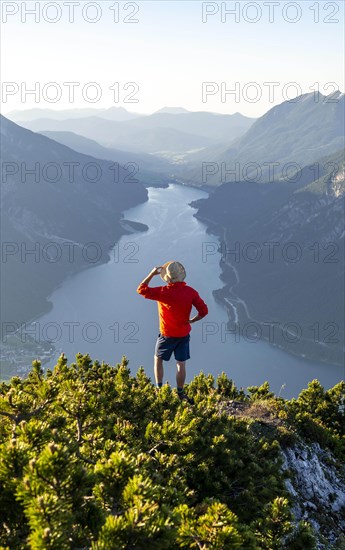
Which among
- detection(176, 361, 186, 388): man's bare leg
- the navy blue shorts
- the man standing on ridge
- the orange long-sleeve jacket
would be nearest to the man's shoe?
the man standing on ridge

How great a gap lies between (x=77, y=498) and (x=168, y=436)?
342 cm

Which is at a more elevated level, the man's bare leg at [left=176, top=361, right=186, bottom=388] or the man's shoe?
the man's bare leg at [left=176, top=361, right=186, bottom=388]

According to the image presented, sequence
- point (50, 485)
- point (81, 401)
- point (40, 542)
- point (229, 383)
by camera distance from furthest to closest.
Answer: point (229, 383) < point (81, 401) < point (50, 485) < point (40, 542)

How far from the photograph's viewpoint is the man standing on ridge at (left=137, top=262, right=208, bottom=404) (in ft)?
36.8

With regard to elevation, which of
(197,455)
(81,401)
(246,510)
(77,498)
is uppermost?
(81,401)

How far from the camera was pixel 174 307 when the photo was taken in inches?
452

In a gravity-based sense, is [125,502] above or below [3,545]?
above

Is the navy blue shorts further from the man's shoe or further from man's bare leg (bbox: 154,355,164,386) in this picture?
the man's shoe

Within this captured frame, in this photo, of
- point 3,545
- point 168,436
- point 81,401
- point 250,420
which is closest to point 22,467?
point 3,545

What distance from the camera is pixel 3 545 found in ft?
13.9

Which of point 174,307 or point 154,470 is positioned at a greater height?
point 174,307

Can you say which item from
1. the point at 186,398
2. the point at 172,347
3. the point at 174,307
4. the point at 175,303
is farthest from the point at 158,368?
the point at 175,303

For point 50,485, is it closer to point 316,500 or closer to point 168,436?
point 168,436

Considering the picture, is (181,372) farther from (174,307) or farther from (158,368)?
(174,307)
